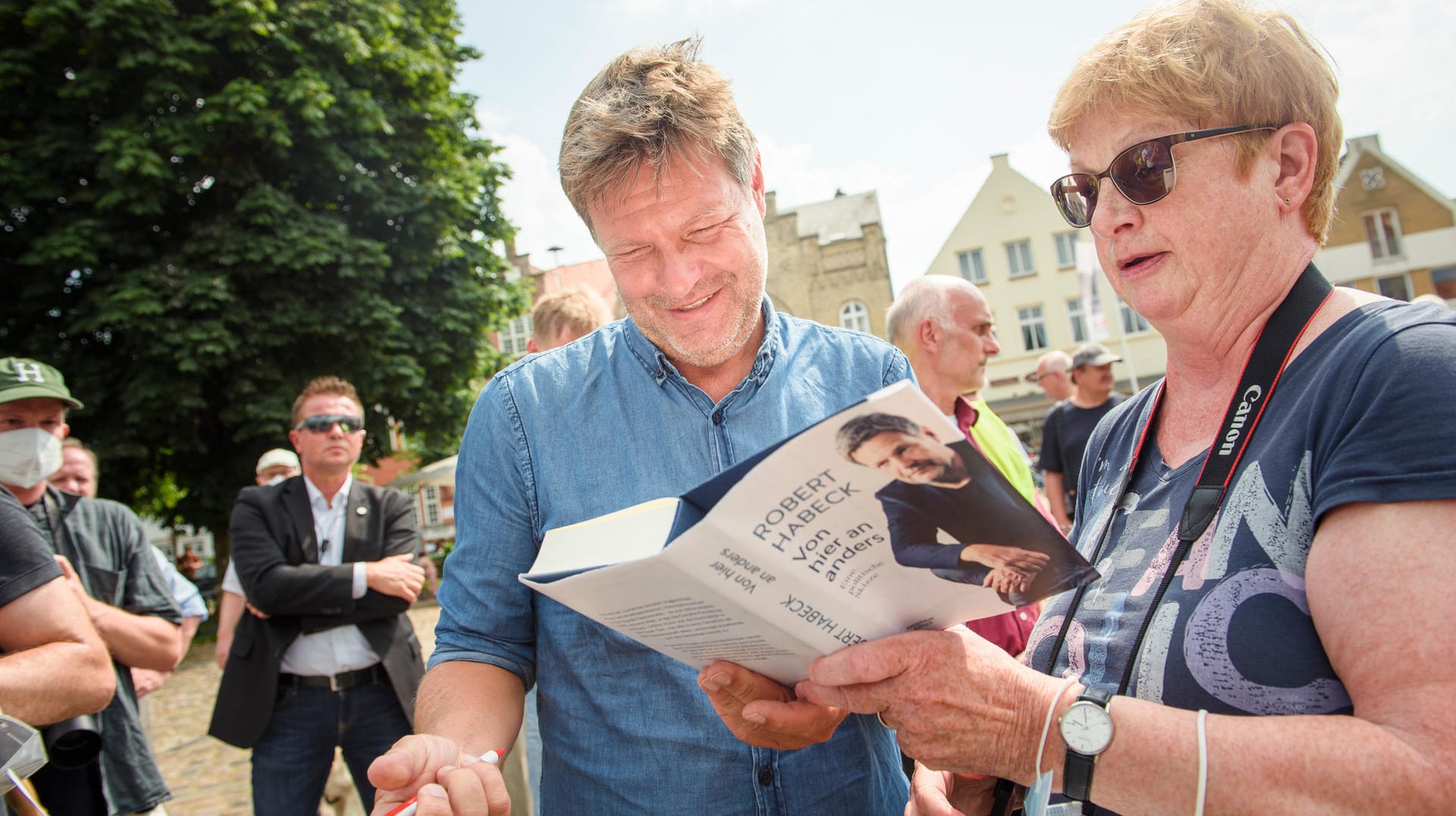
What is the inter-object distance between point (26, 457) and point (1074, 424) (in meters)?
6.24

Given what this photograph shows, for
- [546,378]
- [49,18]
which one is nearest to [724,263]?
[546,378]

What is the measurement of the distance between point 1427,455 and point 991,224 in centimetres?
3308

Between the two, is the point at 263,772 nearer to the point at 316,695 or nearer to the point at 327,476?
the point at 316,695

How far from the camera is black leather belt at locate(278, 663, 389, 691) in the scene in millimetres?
3959

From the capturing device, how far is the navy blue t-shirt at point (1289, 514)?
102 centimetres

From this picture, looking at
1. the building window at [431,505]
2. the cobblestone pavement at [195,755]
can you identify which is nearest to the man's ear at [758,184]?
the cobblestone pavement at [195,755]

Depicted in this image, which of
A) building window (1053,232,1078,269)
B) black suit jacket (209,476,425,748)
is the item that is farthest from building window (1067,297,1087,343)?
black suit jacket (209,476,425,748)

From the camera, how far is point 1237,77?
1400 millimetres

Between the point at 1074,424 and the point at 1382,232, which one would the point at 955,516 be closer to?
the point at 1074,424

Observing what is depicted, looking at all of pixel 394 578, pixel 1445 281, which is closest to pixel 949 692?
pixel 394 578

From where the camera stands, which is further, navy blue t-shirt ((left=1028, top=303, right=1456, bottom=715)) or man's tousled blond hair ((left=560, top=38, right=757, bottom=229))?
man's tousled blond hair ((left=560, top=38, right=757, bottom=229))

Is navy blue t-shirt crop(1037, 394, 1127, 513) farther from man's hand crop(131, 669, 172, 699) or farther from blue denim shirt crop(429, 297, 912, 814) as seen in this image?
man's hand crop(131, 669, 172, 699)

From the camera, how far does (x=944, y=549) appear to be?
1.09 metres

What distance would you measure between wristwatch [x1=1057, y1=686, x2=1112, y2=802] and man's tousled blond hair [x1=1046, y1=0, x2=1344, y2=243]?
886 millimetres
